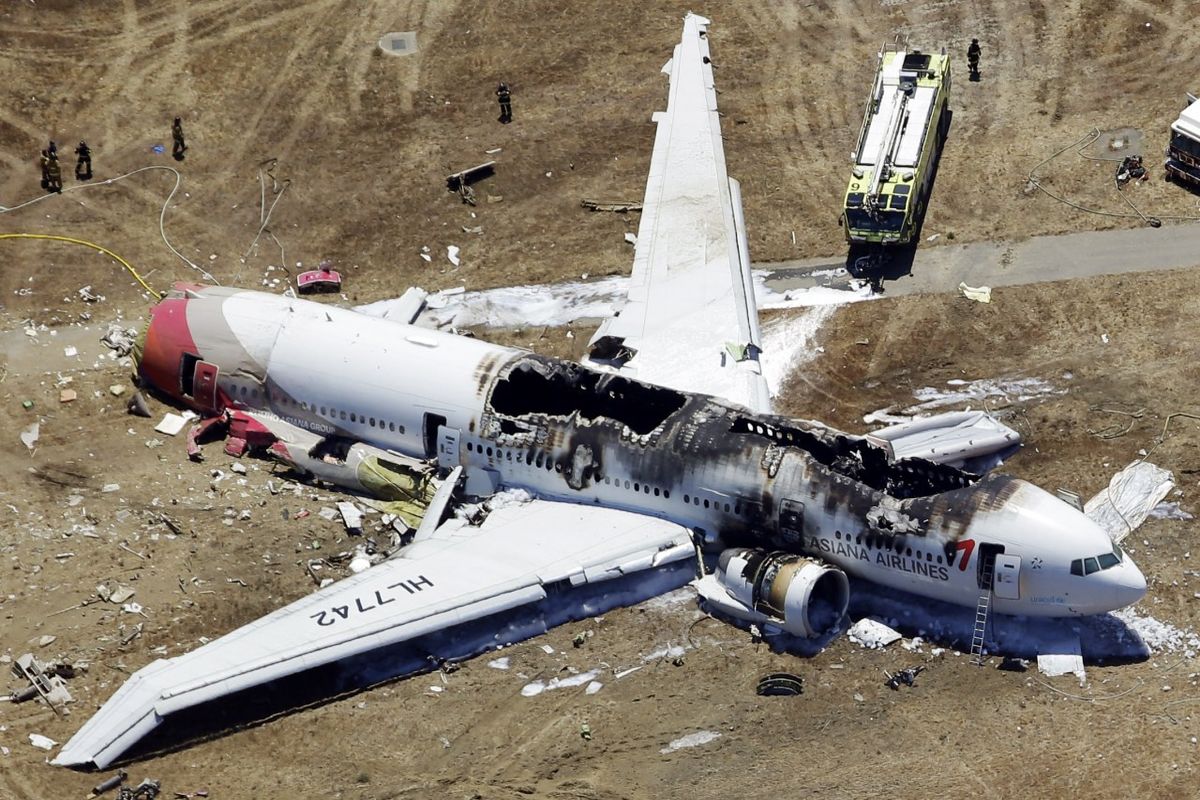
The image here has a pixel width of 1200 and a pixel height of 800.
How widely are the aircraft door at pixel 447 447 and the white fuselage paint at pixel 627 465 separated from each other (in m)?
0.13

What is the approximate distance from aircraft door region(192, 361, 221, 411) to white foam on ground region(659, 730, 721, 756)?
18725 millimetres

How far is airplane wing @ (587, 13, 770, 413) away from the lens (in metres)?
47.8

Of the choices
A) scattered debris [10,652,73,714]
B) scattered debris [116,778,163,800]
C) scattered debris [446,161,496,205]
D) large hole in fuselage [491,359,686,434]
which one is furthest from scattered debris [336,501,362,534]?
scattered debris [446,161,496,205]

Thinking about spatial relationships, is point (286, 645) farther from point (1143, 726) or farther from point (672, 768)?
point (1143, 726)

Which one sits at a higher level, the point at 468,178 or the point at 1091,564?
the point at 468,178

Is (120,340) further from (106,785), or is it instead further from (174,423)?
(106,785)

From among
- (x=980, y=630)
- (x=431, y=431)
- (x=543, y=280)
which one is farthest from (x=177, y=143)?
(x=980, y=630)

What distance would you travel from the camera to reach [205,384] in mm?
48094

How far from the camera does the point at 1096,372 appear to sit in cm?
4900

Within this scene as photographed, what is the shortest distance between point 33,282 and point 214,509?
44.2 feet

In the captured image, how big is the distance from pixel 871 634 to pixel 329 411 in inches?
679

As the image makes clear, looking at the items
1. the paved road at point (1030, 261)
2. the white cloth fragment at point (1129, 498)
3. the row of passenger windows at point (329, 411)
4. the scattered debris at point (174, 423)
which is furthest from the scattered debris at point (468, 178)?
the white cloth fragment at point (1129, 498)

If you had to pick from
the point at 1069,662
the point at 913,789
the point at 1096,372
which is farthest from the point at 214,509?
the point at 1096,372

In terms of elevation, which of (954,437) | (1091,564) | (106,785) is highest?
(954,437)
